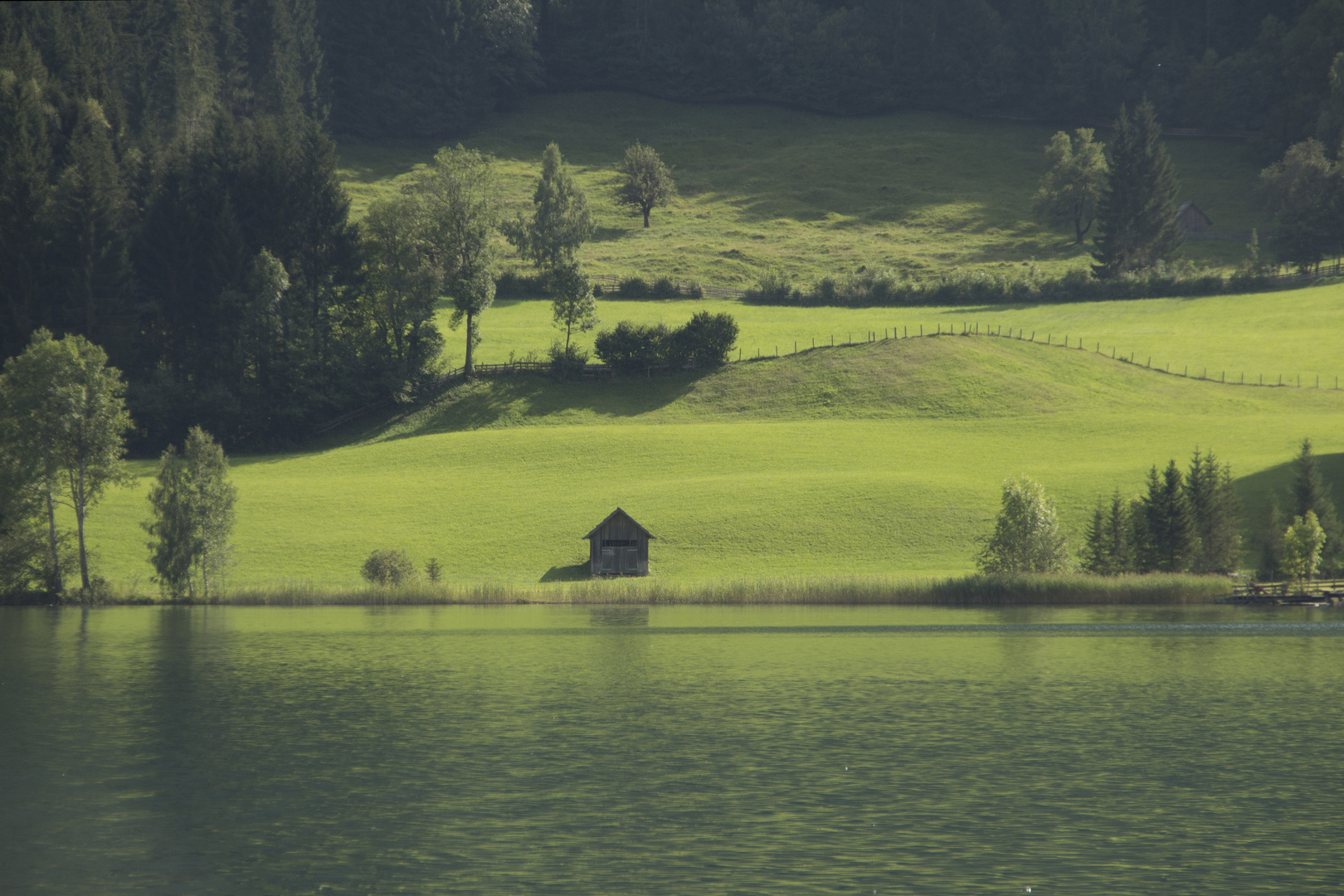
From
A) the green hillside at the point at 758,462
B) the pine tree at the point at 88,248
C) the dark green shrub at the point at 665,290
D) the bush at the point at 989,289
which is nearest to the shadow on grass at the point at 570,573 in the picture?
the green hillside at the point at 758,462

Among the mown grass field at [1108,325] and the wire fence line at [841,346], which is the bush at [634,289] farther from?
the wire fence line at [841,346]

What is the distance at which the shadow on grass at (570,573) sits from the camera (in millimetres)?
67188

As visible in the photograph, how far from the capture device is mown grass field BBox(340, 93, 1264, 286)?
15175 centimetres

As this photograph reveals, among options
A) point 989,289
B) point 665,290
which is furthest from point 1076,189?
point 665,290

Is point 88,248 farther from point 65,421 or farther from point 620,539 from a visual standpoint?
point 620,539

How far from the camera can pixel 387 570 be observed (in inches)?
2530

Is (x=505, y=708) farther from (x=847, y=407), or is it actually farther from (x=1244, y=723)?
(x=847, y=407)

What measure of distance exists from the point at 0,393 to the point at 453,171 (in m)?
50.5

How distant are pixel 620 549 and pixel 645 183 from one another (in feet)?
356

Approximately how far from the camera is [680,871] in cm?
2358

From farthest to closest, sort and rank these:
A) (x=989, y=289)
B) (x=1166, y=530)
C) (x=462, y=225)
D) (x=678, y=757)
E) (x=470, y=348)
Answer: (x=989, y=289)
(x=470, y=348)
(x=462, y=225)
(x=1166, y=530)
(x=678, y=757)

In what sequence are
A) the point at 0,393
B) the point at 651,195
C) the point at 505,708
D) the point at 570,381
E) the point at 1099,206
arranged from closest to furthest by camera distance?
the point at 505,708
the point at 0,393
the point at 570,381
the point at 1099,206
the point at 651,195

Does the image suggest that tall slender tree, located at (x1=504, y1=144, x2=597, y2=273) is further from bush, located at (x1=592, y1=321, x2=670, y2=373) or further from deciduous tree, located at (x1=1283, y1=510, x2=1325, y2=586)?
deciduous tree, located at (x1=1283, y1=510, x2=1325, y2=586)

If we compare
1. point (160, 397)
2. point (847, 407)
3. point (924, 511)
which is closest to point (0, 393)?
point (160, 397)
